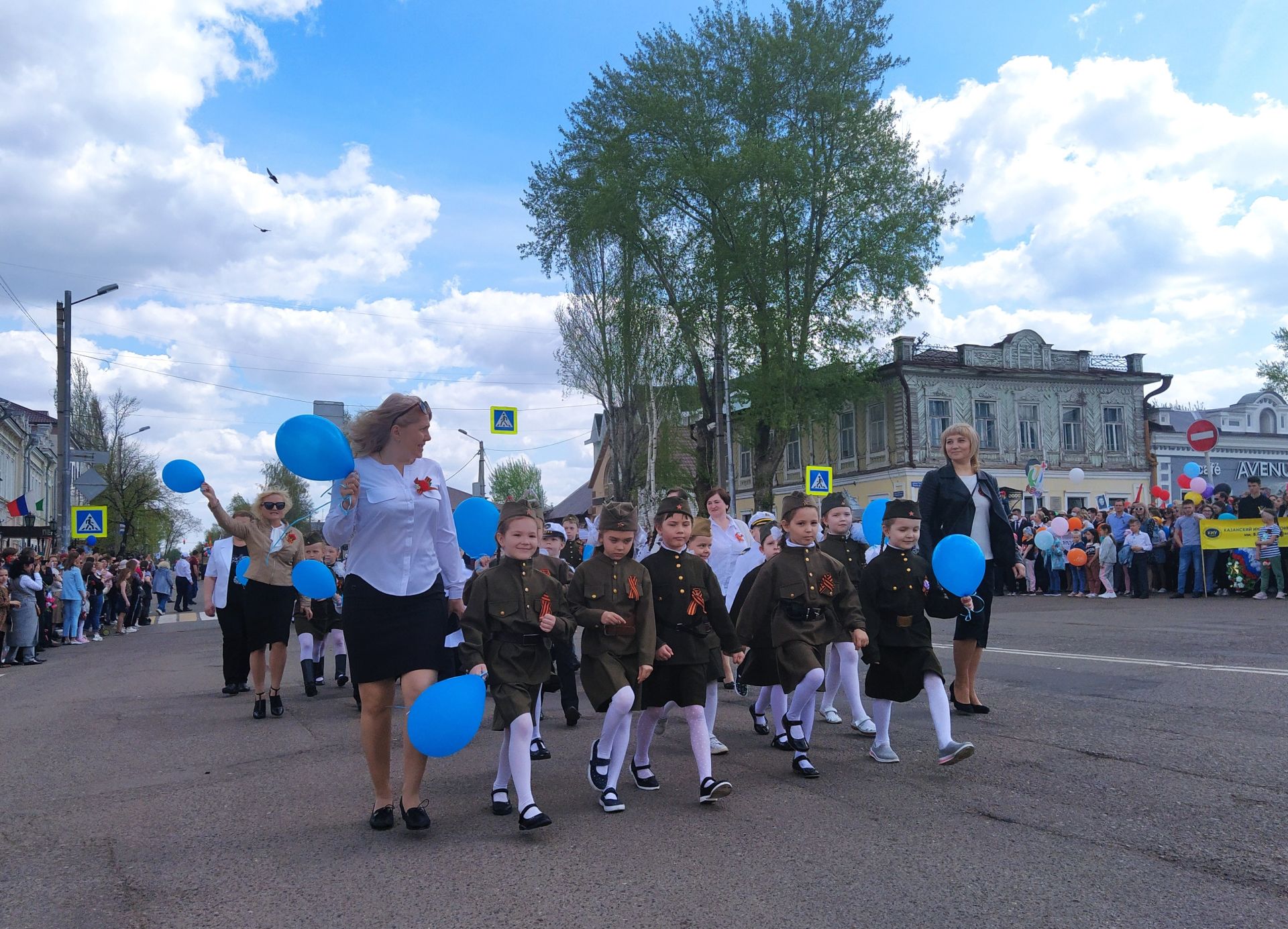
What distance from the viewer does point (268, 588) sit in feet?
30.0

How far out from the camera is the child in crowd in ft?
58.9

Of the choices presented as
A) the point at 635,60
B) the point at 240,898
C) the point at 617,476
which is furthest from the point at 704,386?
the point at 240,898

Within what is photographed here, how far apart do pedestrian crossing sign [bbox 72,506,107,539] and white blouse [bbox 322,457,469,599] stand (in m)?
25.3

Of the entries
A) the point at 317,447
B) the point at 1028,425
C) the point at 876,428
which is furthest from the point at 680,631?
the point at 1028,425

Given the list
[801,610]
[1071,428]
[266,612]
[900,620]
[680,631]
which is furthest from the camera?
[1071,428]

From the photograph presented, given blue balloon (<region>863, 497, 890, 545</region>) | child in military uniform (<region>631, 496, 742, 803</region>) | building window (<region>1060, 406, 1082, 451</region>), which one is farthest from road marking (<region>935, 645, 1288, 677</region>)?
building window (<region>1060, 406, 1082, 451</region>)

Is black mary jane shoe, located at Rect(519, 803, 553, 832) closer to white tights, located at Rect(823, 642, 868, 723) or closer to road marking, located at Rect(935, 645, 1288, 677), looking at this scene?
white tights, located at Rect(823, 642, 868, 723)

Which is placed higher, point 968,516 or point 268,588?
point 968,516

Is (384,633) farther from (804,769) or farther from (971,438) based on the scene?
(971,438)

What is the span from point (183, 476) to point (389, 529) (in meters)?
3.85

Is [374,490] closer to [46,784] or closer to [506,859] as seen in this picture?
[506,859]

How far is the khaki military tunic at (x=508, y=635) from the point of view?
5.18m

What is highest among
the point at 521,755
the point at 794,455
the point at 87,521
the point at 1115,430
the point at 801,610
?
the point at 1115,430

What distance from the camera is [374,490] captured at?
5070 mm
